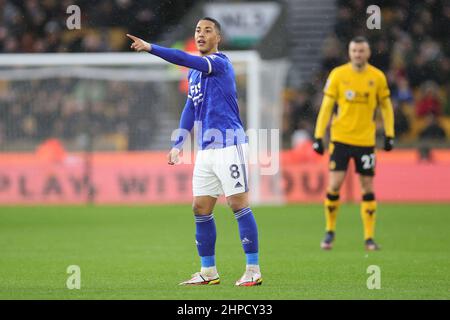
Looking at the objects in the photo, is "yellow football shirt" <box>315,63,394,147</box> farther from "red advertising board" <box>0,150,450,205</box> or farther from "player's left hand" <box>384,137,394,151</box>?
"red advertising board" <box>0,150,450,205</box>

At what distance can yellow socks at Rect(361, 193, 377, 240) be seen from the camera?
11.7 meters

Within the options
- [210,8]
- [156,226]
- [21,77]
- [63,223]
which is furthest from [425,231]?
[210,8]

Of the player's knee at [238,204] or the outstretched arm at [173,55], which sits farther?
the player's knee at [238,204]

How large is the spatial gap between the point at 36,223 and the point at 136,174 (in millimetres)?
4545

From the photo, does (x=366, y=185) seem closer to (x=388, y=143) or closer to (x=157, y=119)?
(x=388, y=143)

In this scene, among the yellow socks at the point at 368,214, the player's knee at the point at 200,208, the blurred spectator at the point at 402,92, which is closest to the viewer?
the player's knee at the point at 200,208

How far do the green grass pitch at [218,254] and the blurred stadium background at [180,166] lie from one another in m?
0.03

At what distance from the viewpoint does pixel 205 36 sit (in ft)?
27.3

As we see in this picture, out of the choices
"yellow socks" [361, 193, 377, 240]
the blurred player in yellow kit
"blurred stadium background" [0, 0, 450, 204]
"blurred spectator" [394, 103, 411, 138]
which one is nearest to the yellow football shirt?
the blurred player in yellow kit

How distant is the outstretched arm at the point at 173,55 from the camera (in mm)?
7621

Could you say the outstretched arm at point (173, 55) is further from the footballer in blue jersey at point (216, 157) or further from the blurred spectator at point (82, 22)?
the blurred spectator at point (82, 22)

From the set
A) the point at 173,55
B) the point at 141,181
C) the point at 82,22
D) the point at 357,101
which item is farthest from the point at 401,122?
the point at 173,55

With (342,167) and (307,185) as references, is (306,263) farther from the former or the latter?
(307,185)

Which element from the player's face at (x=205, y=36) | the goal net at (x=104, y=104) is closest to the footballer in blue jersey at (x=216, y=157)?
the player's face at (x=205, y=36)
